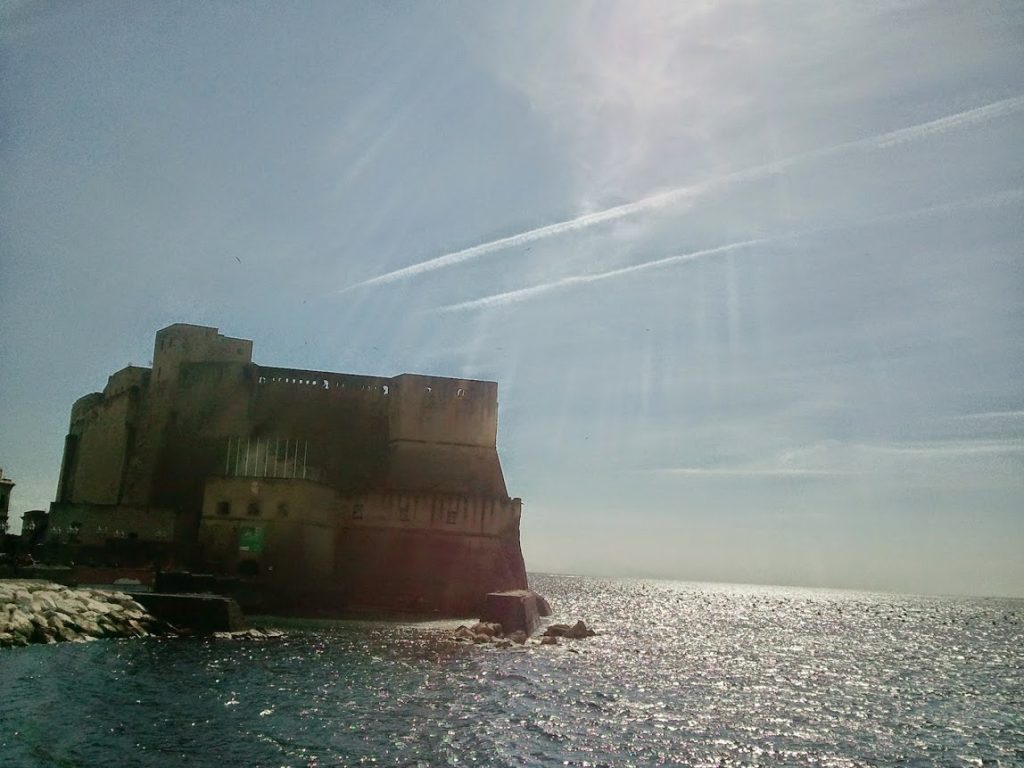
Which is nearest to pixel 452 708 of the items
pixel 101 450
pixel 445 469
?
pixel 445 469

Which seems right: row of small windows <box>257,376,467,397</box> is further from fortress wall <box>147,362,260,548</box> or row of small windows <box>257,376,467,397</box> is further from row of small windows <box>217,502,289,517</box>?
row of small windows <box>217,502,289,517</box>

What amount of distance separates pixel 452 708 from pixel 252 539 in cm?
1572

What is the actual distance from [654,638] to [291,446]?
55.2 ft

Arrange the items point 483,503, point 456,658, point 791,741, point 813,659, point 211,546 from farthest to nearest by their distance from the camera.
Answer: point 483,503
point 813,659
point 211,546
point 456,658
point 791,741

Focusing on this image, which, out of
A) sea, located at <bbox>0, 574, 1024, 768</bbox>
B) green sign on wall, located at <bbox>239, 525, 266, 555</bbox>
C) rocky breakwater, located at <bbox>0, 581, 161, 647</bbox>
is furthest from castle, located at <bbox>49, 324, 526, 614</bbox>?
rocky breakwater, located at <bbox>0, 581, 161, 647</bbox>

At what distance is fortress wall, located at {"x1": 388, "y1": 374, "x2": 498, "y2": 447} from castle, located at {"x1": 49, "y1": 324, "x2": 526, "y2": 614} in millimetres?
59

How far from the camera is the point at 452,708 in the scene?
51.4ft

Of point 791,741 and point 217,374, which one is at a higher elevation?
point 217,374

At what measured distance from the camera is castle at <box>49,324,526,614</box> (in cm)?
2984

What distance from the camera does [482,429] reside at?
3753cm

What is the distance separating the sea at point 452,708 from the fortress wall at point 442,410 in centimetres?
1046

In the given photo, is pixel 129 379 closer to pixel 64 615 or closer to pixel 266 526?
pixel 266 526

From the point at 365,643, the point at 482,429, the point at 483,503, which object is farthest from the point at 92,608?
the point at 482,429

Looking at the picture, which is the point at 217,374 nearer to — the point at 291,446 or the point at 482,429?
the point at 291,446
